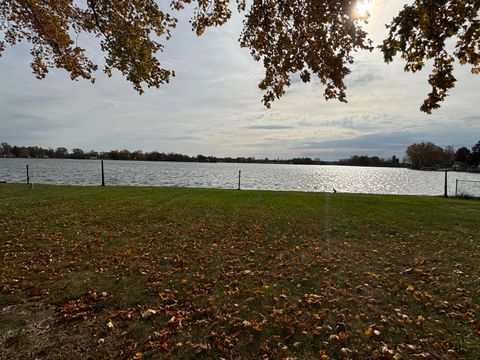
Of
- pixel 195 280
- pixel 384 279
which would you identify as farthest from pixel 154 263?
pixel 384 279

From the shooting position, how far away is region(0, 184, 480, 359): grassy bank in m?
4.27

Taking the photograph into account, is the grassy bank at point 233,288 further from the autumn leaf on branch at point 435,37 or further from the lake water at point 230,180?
the lake water at point 230,180

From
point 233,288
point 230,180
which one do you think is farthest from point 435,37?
point 230,180

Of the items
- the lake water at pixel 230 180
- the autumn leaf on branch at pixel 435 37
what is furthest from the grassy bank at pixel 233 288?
the lake water at pixel 230 180

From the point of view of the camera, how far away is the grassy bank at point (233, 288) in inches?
168

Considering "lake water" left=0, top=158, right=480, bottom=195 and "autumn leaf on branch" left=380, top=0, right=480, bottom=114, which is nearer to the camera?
"autumn leaf on branch" left=380, top=0, right=480, bottom=114

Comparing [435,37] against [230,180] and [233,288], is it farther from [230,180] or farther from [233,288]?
[230,180]

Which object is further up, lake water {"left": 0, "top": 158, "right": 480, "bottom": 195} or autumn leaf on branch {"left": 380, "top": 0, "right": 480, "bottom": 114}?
autumn leaf on branch {"left": 380, "top": 0, "right": 480, "bottom": 114}

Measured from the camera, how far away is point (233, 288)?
6.11 m

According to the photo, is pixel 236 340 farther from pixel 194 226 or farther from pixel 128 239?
pixel 194 226

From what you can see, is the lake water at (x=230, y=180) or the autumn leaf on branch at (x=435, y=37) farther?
the lake water at (x=230, y=180)

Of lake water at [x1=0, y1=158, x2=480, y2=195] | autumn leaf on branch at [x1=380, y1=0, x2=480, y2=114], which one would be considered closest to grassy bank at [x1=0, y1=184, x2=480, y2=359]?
autumn leaf on branch at [x1=380, y1=0, x2=480, y2=114]

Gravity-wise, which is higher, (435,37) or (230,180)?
(435,37)

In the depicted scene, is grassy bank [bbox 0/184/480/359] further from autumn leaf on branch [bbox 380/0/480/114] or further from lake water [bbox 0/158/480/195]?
lake water [bbox 0/158/480/195]
